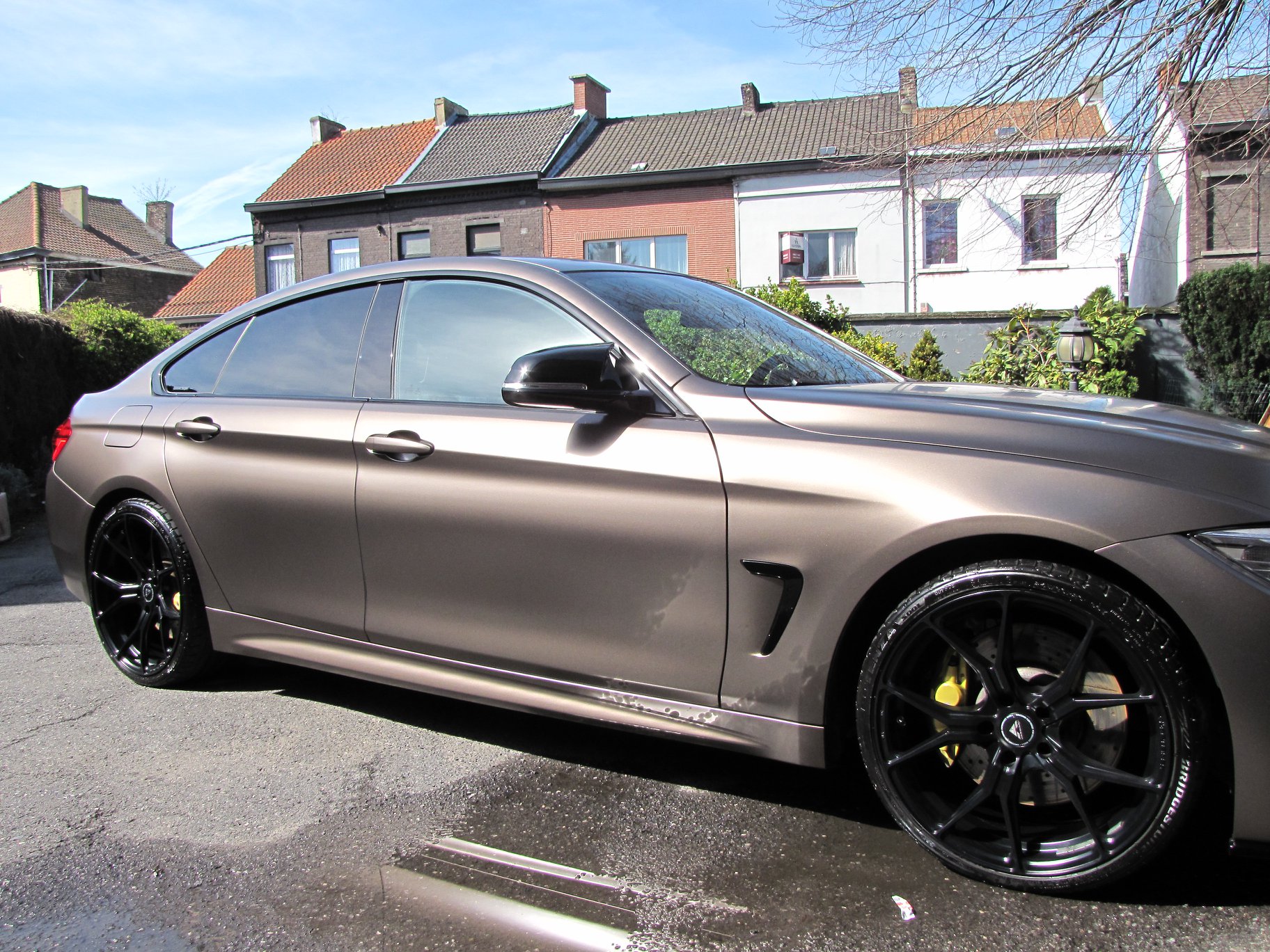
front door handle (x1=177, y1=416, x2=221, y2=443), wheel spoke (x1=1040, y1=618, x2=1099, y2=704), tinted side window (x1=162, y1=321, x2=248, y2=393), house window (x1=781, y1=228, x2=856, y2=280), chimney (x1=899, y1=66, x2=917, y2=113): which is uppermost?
house window (x1=781, y1=228, x2=856, y2=280)

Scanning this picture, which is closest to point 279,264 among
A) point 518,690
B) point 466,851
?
point 518,690

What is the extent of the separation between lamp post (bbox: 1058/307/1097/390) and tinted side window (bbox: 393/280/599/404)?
1385 centimetres

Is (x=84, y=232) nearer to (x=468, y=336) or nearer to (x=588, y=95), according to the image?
(x=588, y=95)

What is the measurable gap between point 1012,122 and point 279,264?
1126 inches

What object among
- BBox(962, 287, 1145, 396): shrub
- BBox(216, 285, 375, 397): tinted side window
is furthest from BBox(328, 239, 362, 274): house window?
BBox(216, 285, 375, 397): tinted side window

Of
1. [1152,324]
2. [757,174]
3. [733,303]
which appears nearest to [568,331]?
[733,303]

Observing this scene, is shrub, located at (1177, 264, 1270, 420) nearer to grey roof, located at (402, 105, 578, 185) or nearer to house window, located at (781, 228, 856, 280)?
house window, located at (781, 228, 856, 280)

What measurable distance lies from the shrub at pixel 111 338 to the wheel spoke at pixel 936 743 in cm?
1399

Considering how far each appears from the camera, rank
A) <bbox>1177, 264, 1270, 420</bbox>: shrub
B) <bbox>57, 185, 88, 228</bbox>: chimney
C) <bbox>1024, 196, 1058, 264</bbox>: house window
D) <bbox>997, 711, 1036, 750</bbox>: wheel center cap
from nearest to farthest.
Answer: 1. <bbox>997, 711, 1036, 750</bbox>: wheel center cap
2. <bbox>1024, 196, 1058, 264</bbox>: house window
3. <bbox>1177, 264, 1270, 420</bbox>: shrub
4. <bbox>57, 185, 88, 228</bbox>: chimney

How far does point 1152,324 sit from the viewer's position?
18234 millimetres

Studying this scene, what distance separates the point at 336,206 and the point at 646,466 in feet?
100

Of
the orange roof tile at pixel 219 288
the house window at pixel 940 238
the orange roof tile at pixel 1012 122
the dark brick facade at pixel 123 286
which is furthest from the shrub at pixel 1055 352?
the dark brick facade at pixel 123 286

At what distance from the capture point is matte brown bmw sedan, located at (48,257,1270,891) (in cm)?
210

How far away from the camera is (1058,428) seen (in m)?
2.30
